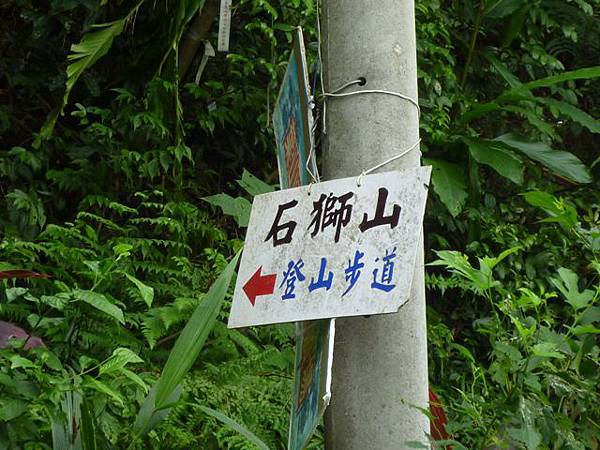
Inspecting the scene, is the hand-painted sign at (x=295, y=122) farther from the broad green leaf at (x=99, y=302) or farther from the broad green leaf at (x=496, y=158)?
the broad green leaf at (x=496, y=158)

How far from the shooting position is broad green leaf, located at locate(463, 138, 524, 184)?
3916mm

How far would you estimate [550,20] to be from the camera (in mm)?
4766

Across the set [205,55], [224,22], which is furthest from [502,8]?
[224,22]

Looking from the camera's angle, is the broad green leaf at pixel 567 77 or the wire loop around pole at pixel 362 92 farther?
the broad green leaf at pixel 567 77

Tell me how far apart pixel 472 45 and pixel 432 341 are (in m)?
1.78

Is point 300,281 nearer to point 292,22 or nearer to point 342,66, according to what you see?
point 342,66

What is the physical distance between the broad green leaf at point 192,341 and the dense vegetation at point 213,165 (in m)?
0.73

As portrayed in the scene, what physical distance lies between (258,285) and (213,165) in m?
2.84

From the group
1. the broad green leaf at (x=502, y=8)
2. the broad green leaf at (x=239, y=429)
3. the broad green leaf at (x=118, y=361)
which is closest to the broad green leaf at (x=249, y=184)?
the broad green leaf at (x=118, y=361)

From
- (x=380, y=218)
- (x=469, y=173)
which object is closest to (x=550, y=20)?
(x=469, y=173)

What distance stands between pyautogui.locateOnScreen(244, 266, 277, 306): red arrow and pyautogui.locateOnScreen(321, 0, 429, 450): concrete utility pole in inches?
5.5

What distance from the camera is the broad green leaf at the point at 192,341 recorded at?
1816 mm

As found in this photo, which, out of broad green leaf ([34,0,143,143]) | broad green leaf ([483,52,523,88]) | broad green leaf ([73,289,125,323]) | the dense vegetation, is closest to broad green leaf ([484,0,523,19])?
the dense vegetation

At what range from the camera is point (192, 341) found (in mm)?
1829
